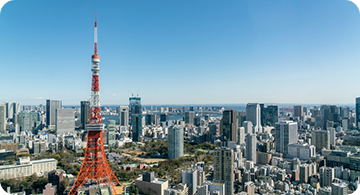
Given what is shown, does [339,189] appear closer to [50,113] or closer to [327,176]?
[327,176]

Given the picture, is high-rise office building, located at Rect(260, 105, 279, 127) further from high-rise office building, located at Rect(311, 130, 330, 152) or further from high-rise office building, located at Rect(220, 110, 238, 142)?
high-rise office building, located at Rect(311, 130, 330, 152)

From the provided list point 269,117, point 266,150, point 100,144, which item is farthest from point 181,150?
point 269,117

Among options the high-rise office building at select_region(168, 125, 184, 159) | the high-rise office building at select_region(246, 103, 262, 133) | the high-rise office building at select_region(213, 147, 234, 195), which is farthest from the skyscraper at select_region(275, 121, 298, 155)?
the high-rise office building at select_region(246, 103, 262, 133)

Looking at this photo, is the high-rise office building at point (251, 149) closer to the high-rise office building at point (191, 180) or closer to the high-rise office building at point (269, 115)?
the high-rise office building at point (191, 180)

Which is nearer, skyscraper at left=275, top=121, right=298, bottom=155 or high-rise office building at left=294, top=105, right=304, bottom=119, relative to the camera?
skyscraper at left=275, top=121, right=298, bottom=155

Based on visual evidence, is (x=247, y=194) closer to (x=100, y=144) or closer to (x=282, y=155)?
(x=100, y=144)

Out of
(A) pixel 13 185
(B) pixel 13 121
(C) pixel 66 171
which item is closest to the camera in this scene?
(A) pixel 13 185
